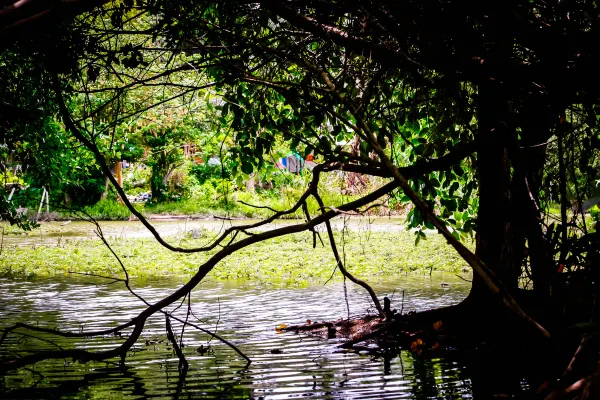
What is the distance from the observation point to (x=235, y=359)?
625 centimetres

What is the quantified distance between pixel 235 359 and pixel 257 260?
741cm

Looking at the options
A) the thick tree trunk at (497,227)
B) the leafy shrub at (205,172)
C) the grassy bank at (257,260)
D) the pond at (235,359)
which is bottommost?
the pond at (235,359)

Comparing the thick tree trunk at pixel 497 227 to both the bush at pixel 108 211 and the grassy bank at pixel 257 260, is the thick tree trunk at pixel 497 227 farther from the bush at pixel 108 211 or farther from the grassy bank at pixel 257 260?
the bush at pixel 108 211

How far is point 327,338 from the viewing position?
23.3ft

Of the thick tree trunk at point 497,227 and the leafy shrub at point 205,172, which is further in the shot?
the leafy shrub at point 205,172

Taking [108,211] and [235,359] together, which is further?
[108,211]

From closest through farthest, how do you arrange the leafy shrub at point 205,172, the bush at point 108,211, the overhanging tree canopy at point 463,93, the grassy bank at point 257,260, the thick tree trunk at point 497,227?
the overhanging tree canopy at point 463,93, the thick tree trunk at point 497,227, the grassy bank at point 257,260, the bush at point 108,211, the leafy shrub at point 205,172

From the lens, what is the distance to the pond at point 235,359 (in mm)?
5266

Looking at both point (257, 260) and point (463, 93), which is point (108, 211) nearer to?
point (257, 260)

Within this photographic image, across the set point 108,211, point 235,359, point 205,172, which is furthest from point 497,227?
point 205,172

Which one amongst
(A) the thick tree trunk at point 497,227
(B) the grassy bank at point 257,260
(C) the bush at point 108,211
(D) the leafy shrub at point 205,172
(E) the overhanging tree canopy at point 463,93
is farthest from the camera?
(D) the leafy shrub at point 205,172

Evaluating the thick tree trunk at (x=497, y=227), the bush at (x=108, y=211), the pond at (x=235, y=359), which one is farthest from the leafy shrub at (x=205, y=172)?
the thick tree trunk at (x=497, y=227)

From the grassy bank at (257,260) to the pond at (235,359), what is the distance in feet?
6.77

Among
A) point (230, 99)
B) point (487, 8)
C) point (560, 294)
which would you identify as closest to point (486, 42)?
point (487, 8)
